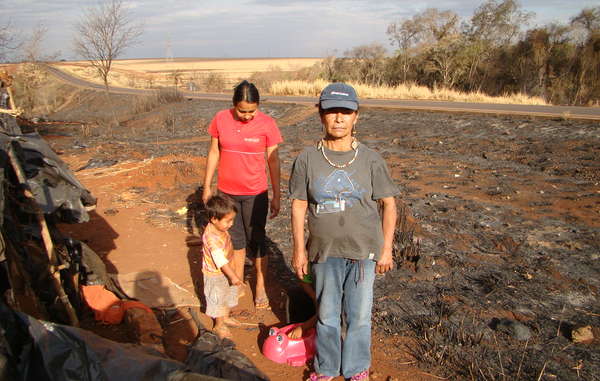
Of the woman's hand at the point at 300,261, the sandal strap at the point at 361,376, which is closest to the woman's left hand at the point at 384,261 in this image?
the woman's hand at the point at 300,261

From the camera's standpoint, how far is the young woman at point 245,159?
3656 millimetres

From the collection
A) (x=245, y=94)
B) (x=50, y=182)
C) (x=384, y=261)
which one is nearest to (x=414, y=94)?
(x=245, y=94)

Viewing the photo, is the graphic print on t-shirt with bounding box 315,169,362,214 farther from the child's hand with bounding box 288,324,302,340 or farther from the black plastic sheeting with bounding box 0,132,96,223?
the black plastic sheeting with bounding box 0,132,96,223

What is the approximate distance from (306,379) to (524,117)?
39.7 feet

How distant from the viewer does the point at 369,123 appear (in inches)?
594

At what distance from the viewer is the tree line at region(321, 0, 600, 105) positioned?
74.5ft

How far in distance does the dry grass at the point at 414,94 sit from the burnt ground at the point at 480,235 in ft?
20.2

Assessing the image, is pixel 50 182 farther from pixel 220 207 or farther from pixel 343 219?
pixel 343 219

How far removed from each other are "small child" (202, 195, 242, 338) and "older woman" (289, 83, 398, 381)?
0.73 meters

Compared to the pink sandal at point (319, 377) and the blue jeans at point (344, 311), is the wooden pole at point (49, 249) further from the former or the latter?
the blue jeans at point (344, 311)

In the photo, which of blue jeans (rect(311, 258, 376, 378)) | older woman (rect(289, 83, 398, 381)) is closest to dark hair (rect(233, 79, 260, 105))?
older woman (rect(289, 83, 398, 381))

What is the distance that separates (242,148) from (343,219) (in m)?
1.35

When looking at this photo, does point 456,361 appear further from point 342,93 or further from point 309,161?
point 342,93

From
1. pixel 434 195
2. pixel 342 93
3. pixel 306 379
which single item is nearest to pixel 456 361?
pixel 306 379
